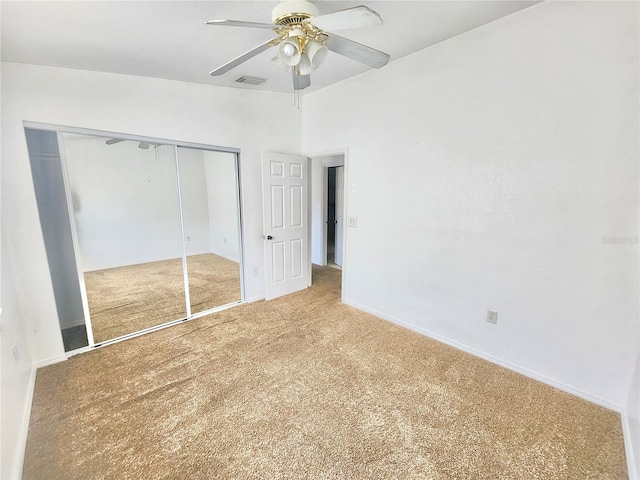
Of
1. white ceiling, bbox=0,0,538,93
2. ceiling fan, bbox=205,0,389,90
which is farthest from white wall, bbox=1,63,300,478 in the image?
ceiling fan, bbox=205,0,389,90

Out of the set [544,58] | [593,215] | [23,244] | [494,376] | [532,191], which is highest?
[544,58]

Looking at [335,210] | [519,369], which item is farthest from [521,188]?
[335,210]

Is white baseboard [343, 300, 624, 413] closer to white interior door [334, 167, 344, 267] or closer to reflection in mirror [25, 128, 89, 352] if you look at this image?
white interior door [334, 167, 344, 267]

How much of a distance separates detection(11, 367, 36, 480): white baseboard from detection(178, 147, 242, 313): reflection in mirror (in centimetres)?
146

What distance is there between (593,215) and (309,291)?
Answer: 3106 mm

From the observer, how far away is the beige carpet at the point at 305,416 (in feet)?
4.91

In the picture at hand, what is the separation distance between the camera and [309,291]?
4027 mm

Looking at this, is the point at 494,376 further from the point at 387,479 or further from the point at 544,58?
the point at 544,58

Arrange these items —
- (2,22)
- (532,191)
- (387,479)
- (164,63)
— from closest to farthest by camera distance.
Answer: (387,479)
(2,22)
(532,191)
(164,63)

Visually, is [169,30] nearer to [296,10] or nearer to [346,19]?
[296,10]

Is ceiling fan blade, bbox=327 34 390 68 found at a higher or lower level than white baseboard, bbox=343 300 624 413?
higher

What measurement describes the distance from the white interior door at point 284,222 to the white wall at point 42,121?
762 mm

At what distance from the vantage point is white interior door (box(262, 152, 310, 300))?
351cm

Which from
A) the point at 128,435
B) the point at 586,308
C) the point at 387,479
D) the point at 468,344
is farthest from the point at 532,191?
the point at 128,435
